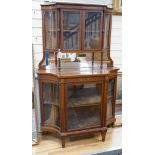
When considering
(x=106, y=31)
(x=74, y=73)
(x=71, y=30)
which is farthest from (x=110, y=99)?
(x=71, y=30)

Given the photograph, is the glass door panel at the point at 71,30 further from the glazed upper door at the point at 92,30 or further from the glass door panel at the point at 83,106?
the glass door panel at the point at 83,106

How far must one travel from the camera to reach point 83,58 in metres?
2.34

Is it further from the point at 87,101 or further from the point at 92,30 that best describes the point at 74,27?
the point at 87,101

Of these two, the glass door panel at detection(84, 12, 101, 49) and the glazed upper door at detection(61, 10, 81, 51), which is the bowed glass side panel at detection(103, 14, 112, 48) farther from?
the glazed upper door at detection(61, 10, 81, 51)

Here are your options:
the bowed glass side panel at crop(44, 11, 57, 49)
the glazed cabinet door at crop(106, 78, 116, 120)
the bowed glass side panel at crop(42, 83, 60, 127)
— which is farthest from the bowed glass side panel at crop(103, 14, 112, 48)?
the bowed glass side panel at crop(42, 83, 60, 127)

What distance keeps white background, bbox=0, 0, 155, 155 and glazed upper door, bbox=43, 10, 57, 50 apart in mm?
1178

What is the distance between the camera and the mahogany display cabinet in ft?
6.65
